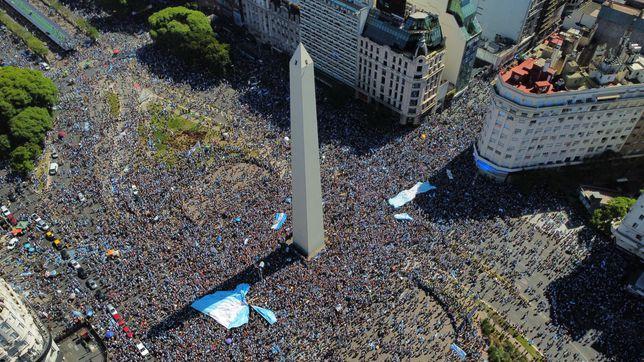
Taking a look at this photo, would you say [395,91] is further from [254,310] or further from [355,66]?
[254,310]

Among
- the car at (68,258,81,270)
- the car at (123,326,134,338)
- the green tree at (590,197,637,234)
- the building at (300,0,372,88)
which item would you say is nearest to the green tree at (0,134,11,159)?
the car at (68,258,81,270)

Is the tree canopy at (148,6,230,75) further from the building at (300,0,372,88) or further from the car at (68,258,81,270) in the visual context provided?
the car at (68,258,81,270)

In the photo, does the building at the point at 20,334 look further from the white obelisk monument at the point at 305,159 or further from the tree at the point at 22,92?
the tree at the point at 22,92

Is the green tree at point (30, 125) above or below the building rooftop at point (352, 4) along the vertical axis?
A: below

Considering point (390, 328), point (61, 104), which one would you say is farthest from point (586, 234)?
point (61, 104)

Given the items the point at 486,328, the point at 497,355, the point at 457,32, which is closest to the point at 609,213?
the point at 486,328

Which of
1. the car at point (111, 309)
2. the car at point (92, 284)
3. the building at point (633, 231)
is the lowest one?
the car at point (92, 284)

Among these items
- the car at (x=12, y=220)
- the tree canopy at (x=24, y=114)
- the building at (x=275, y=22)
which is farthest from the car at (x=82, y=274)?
the building at (x=275, y=22)
